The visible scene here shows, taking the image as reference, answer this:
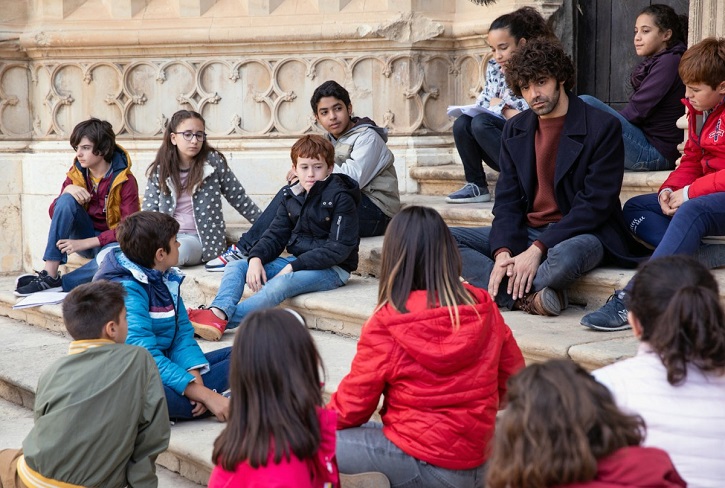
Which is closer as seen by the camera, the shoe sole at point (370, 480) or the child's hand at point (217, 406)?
the shoe sole at point (370, 480)

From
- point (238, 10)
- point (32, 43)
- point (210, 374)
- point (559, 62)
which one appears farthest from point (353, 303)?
point (32, 43)

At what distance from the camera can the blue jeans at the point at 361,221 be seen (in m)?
5.45

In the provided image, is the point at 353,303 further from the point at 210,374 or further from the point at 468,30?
the point at 468,30

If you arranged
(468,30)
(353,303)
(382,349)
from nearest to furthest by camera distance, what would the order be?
(382,349) < (353,303) < (468,30)

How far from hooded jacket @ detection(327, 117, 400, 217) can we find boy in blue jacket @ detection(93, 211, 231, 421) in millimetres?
1840

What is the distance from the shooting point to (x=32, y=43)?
720 cm

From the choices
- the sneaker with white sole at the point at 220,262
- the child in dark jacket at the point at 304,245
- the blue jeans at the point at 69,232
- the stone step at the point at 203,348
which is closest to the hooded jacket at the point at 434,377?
the stone step at the point at 203,348

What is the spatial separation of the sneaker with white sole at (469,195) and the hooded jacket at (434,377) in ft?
10.4

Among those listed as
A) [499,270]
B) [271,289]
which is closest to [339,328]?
[271,289]

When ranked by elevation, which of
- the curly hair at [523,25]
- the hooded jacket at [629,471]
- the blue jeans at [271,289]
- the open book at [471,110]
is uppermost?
the curly hair at [523,25]

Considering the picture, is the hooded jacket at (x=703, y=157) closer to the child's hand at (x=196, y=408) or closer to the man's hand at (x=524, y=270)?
the man's hand at (x=524, y=270)

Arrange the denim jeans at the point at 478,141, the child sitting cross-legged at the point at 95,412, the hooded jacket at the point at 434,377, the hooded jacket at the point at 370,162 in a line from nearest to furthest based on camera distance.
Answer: the hooded jacket at the point at 434,377, the child sitting cross-legged at the point at 95,412, the hooded jacket at the point at 370,162, the denim jeans at the point at 478,141

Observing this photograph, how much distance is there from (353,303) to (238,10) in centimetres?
313

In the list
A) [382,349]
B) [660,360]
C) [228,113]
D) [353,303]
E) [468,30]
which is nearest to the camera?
[660,360]
